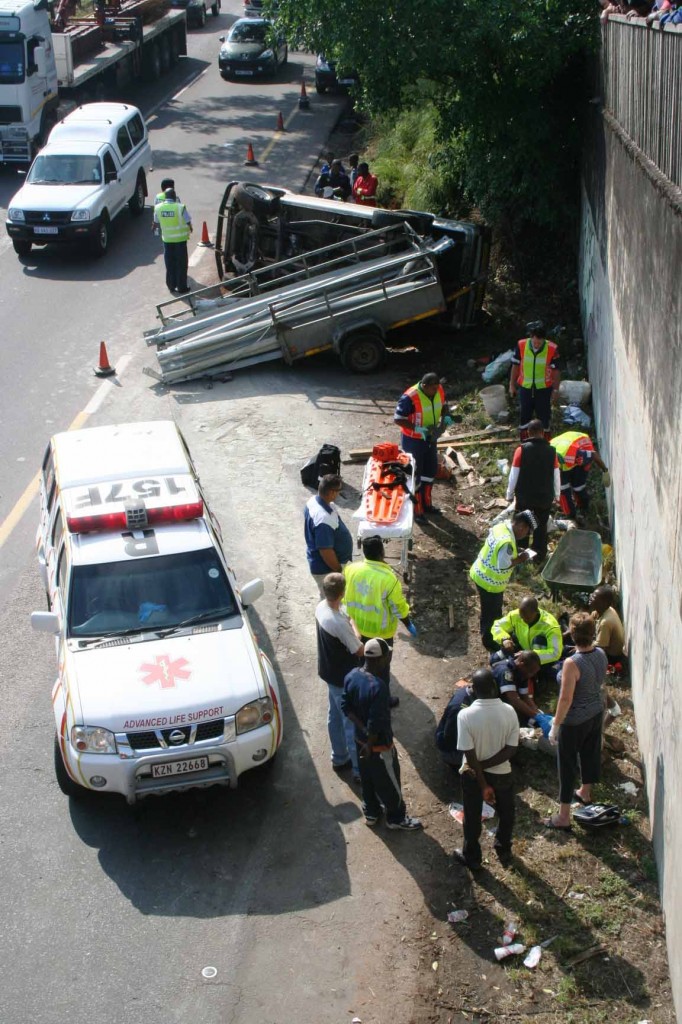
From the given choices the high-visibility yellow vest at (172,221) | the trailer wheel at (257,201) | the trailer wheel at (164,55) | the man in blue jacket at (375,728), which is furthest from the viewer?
the trailer wheel at (164,55)

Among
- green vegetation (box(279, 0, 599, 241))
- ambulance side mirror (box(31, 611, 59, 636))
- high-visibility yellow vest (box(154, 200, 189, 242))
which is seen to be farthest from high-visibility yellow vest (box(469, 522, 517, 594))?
high-visibility yellow vest (box(154, 200, 189, 242))

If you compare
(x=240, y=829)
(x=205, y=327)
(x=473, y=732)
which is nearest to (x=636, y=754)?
(x=473, y=732)

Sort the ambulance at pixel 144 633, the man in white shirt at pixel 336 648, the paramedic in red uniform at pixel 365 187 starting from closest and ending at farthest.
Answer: the ambulance at pixel 144 633 < the man in white shirt at pixel 336 648 < the paramedic in red uniform at pixel 365 187

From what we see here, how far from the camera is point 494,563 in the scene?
942 centimetres

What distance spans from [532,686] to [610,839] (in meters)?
1.57

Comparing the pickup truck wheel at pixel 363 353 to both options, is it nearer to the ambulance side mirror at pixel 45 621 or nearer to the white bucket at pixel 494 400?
the white bucket at pixel 494 400

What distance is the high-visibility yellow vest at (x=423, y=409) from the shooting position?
1167cm

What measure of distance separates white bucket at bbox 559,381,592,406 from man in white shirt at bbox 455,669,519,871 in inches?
302

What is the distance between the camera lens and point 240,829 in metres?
8.01

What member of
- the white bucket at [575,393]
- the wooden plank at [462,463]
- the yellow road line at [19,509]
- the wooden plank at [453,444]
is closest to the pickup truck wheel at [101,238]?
the yellow road line at [19,509]

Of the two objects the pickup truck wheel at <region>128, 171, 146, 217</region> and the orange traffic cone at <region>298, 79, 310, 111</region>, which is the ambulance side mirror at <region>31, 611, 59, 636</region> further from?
the orange traffic cone at <region>298, 79, 310, 111</region>

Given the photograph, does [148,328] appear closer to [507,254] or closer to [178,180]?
[507,254]

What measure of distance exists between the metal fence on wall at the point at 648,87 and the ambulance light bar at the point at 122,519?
172 inches

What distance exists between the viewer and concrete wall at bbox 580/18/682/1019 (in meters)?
7.03
